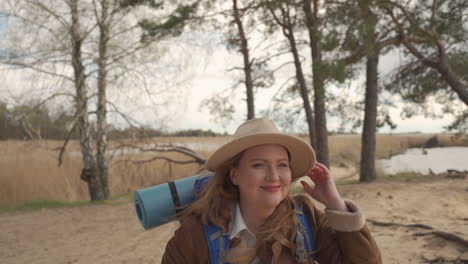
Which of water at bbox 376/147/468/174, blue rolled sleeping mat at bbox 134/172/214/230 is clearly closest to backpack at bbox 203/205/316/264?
blue rolled sleeping mat at bbox 134/172/214/230

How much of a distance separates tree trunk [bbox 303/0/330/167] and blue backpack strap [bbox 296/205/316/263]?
6.03 meters

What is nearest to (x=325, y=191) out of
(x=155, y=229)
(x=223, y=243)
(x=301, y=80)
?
(x=223, y=243)

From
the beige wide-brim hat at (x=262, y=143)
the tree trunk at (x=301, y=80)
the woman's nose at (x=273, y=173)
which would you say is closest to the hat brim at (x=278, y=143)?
the beige wide-brim hat at (x=262, y=143)

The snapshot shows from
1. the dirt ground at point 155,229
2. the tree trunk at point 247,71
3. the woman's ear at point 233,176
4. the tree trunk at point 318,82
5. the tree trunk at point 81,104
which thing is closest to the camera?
the woman's ear at point 233,176

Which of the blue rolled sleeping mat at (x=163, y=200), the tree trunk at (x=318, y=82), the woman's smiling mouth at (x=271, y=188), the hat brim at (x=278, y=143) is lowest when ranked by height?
the blue rolled sleeping mat at (x=163, y=200)

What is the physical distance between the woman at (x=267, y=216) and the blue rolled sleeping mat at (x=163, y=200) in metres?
0.13

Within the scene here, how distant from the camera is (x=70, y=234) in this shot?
7000 millimetres

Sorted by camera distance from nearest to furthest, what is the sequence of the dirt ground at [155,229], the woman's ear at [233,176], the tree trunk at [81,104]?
1. the woman's ear at [233,176]
2. the dirt ground at [155,229]
3. the tree trunk at [81,104]

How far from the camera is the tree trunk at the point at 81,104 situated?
9.16m

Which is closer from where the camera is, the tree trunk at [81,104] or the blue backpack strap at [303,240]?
the blue backpack strap at [303,240]

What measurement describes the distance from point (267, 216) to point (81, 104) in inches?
335

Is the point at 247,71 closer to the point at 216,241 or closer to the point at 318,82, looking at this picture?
the point at 318,82

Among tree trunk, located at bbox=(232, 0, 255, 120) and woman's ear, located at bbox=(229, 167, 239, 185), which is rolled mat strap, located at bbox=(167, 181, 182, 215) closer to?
woman's ear, located at bbox=(229, 167, 239, 185)

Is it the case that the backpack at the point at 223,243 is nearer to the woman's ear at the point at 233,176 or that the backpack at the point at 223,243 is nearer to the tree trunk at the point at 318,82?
the woman's ear at the point at 233,176
